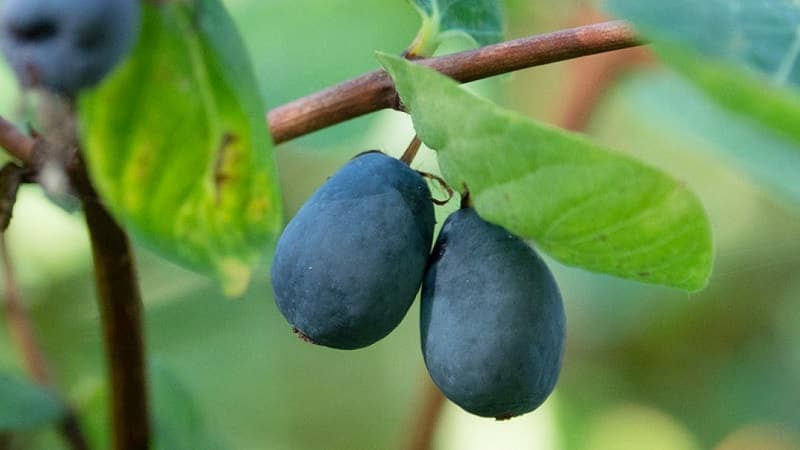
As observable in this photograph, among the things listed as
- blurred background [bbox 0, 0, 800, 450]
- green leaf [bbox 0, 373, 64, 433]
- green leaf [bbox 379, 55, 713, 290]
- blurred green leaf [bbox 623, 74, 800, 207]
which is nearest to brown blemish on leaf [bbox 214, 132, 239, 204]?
green leaf [bbox 379, 55, 713, 290]

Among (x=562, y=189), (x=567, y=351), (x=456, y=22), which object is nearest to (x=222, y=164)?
(x=562, y=189)

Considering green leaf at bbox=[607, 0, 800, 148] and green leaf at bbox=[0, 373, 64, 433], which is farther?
green leaf at bbox=[0, 373, 64, 433]

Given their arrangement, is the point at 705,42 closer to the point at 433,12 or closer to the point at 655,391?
the point at 433,12

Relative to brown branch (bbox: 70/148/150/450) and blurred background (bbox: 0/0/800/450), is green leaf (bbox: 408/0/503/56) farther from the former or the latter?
blurred background (bbox: 0/0/800/450)

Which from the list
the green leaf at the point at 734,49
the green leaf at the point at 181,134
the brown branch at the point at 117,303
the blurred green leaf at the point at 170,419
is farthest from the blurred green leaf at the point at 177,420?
the green leaf at the point at 734,49

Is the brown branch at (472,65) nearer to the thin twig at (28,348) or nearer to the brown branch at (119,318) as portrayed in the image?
the brown branch at (119,318)

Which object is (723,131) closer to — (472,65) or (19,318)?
(472,65)

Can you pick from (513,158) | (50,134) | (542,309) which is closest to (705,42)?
(513,158)
